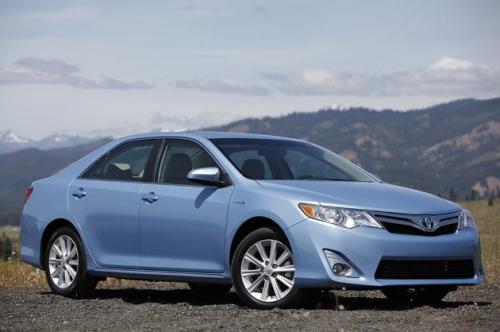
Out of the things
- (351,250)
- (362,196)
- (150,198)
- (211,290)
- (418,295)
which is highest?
(362,196)

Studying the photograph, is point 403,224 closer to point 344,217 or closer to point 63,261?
point 344,217

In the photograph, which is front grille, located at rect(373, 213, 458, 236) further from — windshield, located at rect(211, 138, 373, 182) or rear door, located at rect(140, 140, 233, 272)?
rear door, located at rect(140, 140, 233, 272)

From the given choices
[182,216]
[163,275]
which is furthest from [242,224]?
[163,275]

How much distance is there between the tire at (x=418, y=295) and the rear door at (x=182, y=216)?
1824 millimetres

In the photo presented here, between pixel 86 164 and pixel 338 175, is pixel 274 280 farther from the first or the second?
pixel 86 164

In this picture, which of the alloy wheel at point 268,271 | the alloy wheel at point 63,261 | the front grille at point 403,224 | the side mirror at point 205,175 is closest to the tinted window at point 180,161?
the side mirror at point 205,175

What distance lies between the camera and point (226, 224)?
8.99 meters

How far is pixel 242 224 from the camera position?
888 centimetres

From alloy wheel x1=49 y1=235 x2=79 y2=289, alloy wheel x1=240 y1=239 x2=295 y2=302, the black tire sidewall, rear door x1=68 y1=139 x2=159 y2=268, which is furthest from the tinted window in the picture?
alloy wheel x1=49 y1=235 x2=79 y2=289

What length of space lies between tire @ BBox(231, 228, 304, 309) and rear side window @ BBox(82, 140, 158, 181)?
5.64 ft

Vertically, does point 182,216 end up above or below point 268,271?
above

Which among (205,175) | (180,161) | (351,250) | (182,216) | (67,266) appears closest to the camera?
(351,250)

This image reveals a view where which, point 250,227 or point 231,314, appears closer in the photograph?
point 231,314

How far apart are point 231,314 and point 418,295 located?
2.29 m
